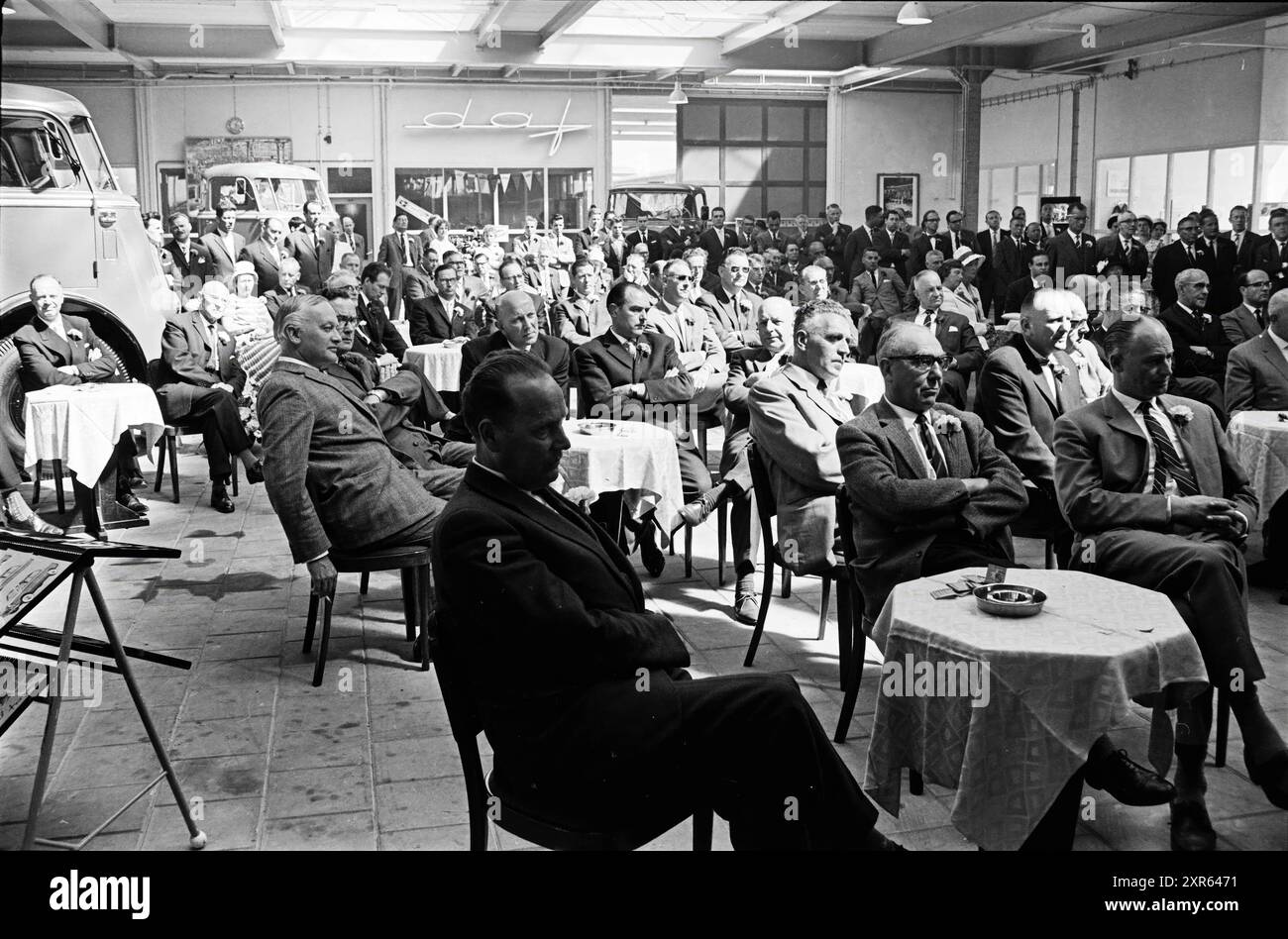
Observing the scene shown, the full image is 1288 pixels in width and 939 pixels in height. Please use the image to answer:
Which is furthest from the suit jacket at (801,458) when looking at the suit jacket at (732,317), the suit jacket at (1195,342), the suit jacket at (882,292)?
the suit jacket at (882,292)

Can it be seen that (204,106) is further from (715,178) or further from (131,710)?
(131,710)

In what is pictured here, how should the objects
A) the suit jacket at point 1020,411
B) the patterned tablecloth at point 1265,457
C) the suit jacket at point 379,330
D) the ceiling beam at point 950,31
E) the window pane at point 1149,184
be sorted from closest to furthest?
the suit jacket at point 1020,411, the patterned tablecloth at point 1265,457, the suit jacket at point 379,330, the ceiling beam at point 950,31, the window pane at point 1149,184

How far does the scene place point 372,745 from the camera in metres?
4.00

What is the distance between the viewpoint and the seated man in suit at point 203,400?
7809 mm

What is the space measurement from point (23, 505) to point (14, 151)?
9.65ft

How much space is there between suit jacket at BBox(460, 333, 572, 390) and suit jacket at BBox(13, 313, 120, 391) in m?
2.22

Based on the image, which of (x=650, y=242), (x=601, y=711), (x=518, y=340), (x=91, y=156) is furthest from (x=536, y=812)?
(x=650, y=242)

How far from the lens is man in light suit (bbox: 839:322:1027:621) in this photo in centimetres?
381

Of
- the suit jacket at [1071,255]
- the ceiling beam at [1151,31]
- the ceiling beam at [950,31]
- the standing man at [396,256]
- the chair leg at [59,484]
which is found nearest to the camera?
the chair leg at [59,484]

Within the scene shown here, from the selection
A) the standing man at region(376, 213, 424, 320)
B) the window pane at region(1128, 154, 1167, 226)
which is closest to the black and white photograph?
the standing man at region(376, 213, 424, 320)

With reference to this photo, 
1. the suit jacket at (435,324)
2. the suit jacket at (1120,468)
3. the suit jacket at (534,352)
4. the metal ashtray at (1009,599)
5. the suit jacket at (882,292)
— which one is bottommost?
the metal ashtray at (1009,599)

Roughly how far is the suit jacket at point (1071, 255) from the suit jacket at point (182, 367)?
845 cm

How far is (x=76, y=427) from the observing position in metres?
6.68

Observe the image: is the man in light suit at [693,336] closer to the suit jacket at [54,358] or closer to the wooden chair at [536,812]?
the suit jacket at [54,358]
